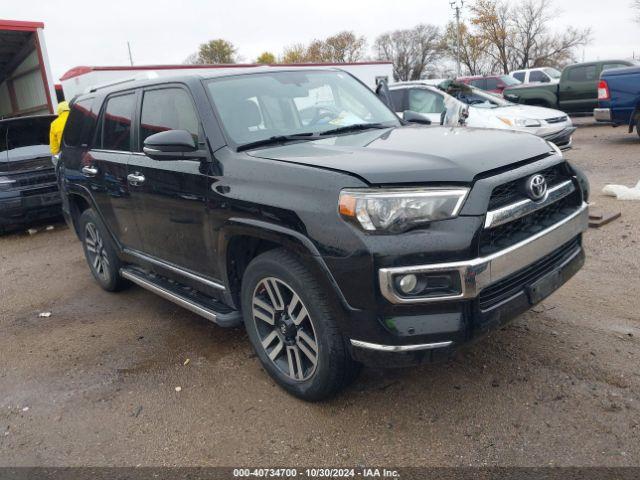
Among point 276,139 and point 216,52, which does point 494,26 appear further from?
point 276,139

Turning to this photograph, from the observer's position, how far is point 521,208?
280 centimetres

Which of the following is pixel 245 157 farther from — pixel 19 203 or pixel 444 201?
pixel 19 203

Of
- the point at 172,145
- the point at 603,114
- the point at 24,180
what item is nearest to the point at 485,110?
the point at 603,114

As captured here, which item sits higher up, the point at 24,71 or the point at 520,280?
the point at 24,71

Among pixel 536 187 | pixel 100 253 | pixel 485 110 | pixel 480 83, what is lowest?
pixel 100 253

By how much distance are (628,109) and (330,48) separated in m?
61.3

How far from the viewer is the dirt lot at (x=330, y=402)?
8.95ft

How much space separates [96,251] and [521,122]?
7.70 meters

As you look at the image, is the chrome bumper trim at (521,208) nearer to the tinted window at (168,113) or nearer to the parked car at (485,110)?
the tinted window at (168,113)

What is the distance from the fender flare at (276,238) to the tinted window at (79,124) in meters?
2.44

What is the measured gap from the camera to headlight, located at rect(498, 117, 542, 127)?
9.92m

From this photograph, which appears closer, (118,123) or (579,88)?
(118,123)

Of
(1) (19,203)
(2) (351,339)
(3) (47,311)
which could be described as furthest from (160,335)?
(1) (19,203)

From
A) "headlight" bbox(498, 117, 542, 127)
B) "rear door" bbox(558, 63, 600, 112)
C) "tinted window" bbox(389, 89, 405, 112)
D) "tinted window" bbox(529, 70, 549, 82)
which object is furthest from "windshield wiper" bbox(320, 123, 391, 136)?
"tinted window" bbox(529, 70, 549, 82)
